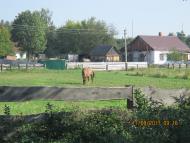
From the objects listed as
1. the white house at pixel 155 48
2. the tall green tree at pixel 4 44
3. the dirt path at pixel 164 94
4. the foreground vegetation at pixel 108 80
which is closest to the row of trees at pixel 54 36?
the tall green tree at pixel 4 44

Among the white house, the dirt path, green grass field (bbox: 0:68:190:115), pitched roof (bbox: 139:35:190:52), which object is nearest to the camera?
the dirt path

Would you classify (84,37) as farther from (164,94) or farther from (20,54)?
(164,94)

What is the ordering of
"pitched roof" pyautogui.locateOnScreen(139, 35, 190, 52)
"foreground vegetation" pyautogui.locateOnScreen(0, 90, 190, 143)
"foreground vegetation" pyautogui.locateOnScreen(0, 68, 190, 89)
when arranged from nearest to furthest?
"foreground vegetation" pyautogui.locateOnScreen(0, 90, 190, 143), "foreground vegetation" pyautogui.locateOnScreen(0, 68, 190, 89), "pitched roof" pyautogui.locateOnScreen(139, 35, 190, 52)

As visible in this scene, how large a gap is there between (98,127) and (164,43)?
91053 mm

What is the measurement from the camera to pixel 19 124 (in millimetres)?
8047

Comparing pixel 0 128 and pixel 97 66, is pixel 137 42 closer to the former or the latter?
pixel 97 66

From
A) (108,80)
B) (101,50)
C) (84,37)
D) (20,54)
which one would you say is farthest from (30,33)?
(108,80)

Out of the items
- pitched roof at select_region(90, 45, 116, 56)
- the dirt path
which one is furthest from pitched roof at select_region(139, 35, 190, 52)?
the dirt path

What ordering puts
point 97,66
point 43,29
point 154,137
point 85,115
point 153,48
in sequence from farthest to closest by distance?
point 43,29 < point 153,48 < point 97,66 < point 85,115 < point 154,137

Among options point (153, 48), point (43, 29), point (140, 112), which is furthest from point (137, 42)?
point (140, 112)

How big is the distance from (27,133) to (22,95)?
3.44 ft

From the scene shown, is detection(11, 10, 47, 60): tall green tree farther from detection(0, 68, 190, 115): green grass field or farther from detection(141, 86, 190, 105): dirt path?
detection(141, 86, 190, 105): dirt path

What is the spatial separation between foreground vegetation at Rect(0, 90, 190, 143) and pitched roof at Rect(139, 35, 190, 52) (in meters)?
86.9

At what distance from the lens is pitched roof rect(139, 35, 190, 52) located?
314 ft
